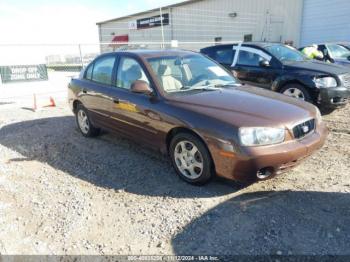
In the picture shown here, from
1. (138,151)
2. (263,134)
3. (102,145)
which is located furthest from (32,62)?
(263,134)

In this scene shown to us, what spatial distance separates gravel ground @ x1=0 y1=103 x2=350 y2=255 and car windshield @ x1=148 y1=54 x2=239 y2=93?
112 centimetres

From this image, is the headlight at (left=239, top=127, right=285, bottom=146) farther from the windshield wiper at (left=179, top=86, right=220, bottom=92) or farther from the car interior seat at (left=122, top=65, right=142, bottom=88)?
the car interior seat at (left=122, top=65, right=142, bottom=88)

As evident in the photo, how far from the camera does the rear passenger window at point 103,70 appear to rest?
5.01 metres

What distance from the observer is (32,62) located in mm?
10672

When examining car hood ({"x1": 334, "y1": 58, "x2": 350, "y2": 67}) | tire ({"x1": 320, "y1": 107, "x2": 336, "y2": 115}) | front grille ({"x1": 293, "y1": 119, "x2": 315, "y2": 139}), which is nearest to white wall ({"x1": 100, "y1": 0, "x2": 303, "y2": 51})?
car hood ({"x1": 334, "y1": 58, "x2": 350, "y2": 67})

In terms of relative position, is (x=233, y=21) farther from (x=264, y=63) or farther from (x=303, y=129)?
(x=303, y=129)

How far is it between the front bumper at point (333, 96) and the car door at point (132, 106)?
3.93 meters

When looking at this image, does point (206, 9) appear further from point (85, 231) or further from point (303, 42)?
point (85, 231)

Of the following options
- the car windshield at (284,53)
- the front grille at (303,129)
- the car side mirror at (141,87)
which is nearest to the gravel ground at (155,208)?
the front grille at (303,129)

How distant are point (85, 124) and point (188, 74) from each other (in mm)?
2357

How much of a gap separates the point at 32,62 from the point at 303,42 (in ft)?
54.1

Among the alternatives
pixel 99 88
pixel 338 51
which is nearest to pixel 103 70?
pixel 99 88

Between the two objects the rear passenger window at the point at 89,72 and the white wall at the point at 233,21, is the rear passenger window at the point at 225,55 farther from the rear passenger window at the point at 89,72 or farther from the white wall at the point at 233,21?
the white wall at the point at 233,21

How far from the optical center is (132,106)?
4367mm
